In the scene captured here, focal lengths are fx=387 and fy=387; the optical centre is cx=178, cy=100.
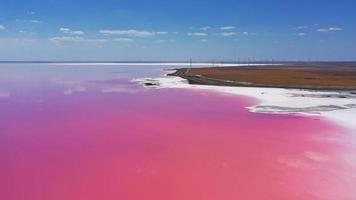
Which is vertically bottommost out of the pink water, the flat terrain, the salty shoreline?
the flat terrain

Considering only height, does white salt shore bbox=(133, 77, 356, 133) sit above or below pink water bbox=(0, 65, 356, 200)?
below

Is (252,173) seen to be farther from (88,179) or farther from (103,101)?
(103,101)

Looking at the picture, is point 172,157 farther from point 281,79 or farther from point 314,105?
point 281,79

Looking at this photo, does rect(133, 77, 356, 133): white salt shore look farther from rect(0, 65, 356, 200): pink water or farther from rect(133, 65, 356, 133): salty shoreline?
rect(0, 65, 356, 200): pink water

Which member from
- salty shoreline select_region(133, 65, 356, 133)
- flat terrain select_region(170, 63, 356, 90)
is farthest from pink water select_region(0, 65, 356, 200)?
flat terrain select_region(170, 63, 356, 90)

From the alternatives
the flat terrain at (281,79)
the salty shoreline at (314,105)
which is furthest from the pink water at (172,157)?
the flat terrain at (281,79)

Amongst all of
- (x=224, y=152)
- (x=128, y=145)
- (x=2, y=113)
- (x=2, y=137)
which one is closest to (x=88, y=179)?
(x=128, y=145)

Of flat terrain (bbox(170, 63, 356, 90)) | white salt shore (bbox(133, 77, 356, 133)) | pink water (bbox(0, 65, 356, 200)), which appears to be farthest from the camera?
flat terrain (bbox(170, 63, 356, 90))

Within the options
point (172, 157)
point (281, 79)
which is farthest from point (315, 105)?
point (281, 79)
